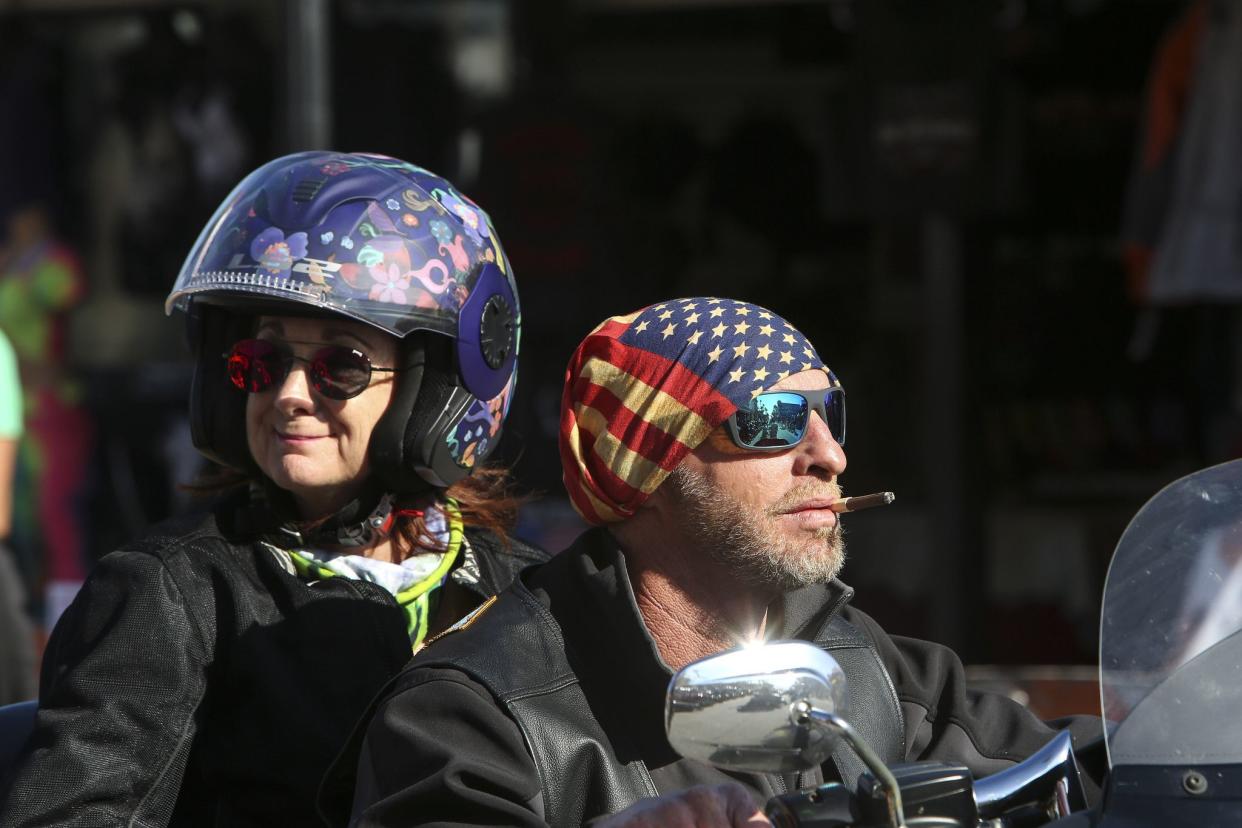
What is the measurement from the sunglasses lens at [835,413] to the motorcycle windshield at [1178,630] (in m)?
0.56

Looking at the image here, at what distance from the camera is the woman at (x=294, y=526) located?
2.58m

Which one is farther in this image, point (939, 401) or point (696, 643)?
point (939, 401)

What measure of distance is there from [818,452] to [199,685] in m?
1.03

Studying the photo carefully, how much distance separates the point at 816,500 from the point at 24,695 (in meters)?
2.41

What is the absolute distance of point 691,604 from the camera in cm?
256

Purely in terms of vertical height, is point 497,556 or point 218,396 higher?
point 218,396

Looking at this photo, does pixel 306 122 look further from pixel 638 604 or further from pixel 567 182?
pixel 638 604

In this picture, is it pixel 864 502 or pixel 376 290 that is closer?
pixel 864 502

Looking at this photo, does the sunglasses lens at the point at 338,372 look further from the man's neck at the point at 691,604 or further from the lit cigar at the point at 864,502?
the lit cigar at the point at 864,502

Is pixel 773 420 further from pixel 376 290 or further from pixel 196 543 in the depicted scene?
pixel 196 543

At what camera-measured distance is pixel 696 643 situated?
8.36 feet

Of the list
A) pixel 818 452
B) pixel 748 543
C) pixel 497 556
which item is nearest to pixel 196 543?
pixel 497 556

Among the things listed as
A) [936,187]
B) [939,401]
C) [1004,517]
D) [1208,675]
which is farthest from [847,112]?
[1208,675]

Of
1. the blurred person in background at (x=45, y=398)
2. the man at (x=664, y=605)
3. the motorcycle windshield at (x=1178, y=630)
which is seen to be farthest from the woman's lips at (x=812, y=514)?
the blurred person in background at (x=45, y=398)
